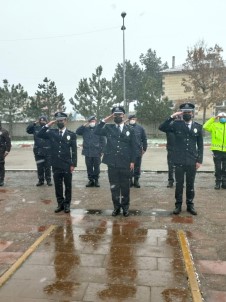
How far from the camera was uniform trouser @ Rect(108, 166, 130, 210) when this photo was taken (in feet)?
20.1

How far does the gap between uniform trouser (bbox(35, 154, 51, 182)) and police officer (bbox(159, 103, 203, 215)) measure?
380 cm

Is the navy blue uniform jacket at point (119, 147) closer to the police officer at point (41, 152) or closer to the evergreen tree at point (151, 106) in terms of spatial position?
the police officer at point (41, 152)

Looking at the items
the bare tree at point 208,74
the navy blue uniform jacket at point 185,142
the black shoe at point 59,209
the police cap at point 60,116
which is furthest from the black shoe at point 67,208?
the bare tree at point 208,74

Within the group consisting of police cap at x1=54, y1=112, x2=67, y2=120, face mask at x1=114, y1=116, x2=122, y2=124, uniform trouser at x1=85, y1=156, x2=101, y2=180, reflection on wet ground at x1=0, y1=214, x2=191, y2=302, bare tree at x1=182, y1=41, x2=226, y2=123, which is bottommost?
reflection on wet ground at x1=0, y1=214, x2=191, y2=302

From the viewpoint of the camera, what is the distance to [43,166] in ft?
29.6

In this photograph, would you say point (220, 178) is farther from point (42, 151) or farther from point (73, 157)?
point (42, 151)

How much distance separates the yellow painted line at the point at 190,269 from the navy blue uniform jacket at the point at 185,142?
159 cm

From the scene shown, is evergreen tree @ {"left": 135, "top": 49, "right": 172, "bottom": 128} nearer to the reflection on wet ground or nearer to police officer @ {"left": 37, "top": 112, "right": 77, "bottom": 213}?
police officer @ {"left": 37, "top": 112, "right": 77, "bottom": 213}

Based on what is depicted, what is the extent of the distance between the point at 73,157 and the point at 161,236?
7.76 feet

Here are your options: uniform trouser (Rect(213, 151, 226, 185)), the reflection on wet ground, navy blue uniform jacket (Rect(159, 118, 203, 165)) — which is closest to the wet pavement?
the reflection on wet ground

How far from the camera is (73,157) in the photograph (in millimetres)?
6496

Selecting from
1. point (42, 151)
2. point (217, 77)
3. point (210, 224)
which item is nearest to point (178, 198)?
point (210, 224)

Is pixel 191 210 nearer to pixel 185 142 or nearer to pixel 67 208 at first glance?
pixel 185 142

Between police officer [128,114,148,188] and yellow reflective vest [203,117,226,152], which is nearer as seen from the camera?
yellow reflective vest [203,117,226,152]
